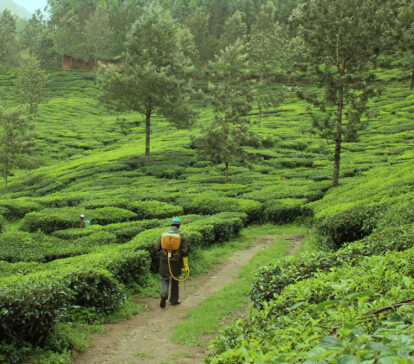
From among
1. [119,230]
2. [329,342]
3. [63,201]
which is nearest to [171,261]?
[119,230]

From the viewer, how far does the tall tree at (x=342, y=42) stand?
16.6 m

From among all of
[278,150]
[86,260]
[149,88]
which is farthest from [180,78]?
[86,260]

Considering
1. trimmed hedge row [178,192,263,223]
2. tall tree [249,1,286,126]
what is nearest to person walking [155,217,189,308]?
trimmed hedge row [178,192,263,223]

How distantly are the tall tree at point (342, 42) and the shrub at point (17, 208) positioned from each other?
43.9 feet

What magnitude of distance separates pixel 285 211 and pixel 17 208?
38.6ft

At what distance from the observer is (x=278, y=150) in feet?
103

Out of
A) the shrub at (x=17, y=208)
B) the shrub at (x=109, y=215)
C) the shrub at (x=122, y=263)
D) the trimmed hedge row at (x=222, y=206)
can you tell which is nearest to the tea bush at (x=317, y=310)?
the shrub at (x=122, y=263)

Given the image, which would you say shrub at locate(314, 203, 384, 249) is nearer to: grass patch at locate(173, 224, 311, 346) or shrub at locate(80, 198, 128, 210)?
grass patch at locate(173, 224, 311, 346)

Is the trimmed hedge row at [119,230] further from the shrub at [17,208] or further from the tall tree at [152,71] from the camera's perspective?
the tall tree at [152,71]

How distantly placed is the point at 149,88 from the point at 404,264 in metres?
23.4

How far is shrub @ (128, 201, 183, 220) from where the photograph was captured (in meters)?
15.9

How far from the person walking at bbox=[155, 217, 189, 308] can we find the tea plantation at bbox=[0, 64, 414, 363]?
91cm

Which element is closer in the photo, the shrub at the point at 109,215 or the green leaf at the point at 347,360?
the green leaf at the point at 347,360

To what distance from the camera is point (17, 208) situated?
18.0m
